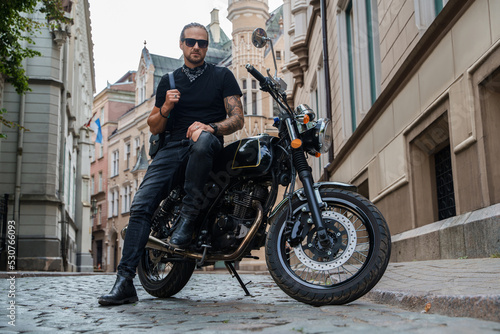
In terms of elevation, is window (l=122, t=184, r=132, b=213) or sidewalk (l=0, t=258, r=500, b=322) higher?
window (l=122, t=184, r=132, b=213)

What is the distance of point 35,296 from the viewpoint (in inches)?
208

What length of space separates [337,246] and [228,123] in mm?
1356

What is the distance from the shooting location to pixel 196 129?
13.7 ft

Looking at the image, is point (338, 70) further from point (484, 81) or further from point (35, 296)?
point (35, 296)

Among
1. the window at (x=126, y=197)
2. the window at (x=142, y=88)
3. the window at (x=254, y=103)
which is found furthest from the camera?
the window at (x=142, y=88)

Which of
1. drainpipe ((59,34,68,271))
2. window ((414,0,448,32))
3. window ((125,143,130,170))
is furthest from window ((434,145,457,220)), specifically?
window ((125,143,130,170))

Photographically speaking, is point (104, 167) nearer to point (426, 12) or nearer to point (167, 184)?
point (426, 12)

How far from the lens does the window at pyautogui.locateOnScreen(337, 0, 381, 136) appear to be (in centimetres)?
1151

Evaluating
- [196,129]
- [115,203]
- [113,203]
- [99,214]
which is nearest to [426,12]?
[196,129]

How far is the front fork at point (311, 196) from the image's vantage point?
11.5ft

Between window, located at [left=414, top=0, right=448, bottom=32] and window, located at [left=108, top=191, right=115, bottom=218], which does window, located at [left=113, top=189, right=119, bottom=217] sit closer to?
window, located at [left=108, top=191, right=115, bottom=218]

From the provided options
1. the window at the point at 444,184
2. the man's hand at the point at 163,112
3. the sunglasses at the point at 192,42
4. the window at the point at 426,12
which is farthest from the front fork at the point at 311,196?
the window at the point at 426,12

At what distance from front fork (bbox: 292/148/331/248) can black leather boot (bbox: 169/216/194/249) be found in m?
0.92

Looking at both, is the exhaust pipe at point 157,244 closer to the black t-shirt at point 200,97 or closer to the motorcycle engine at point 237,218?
the motorcycle engine at point 237,218
